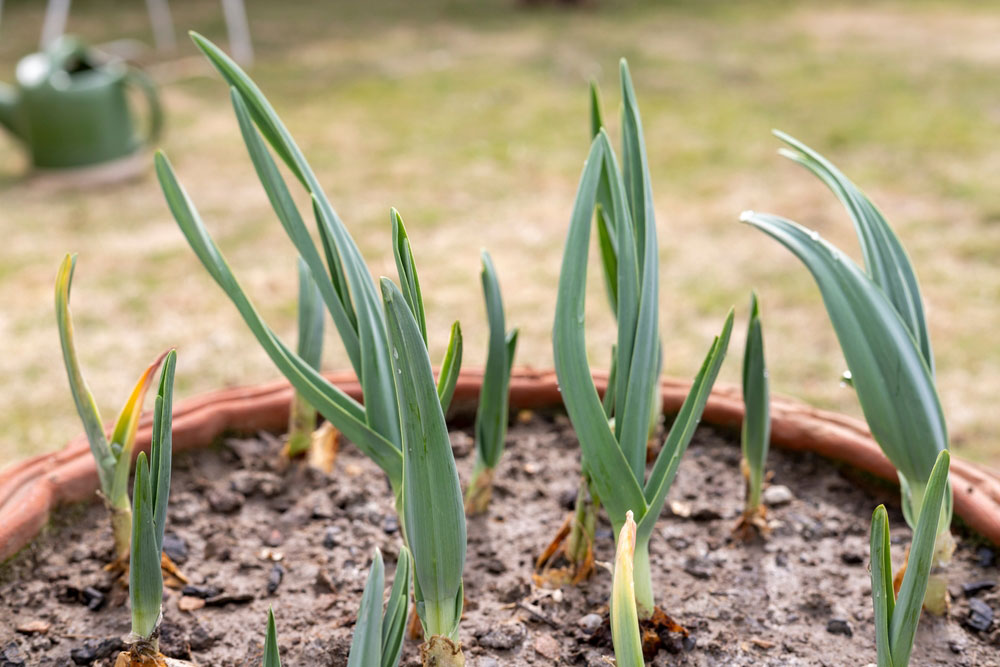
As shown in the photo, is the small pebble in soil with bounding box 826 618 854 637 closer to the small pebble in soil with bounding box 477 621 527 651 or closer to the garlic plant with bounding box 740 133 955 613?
the garlic plant with bounding box 740 133 955 613

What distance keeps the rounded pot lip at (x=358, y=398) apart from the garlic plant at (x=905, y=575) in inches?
12.3

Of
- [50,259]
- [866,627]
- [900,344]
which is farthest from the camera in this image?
[50,259]

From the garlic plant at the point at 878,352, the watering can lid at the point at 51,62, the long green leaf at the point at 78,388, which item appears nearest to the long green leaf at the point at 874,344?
the garlic plant at the point at 878,352

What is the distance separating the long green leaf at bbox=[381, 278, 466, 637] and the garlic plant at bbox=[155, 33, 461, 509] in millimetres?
134

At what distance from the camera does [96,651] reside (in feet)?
2.99

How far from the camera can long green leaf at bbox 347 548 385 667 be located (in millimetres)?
664

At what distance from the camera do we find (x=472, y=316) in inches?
92.3

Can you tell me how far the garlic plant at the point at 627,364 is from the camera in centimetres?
82

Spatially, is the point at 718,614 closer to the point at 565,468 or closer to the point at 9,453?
the point at 565,468

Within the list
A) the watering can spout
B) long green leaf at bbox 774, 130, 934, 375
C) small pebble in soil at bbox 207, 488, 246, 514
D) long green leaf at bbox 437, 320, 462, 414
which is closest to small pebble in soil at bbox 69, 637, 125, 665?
small pebble in soil at bbox 207, 488, 246, 514

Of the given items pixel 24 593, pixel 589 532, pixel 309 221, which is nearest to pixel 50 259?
pixel 309 221

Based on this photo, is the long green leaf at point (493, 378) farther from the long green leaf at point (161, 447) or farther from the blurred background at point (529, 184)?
the blurred background at point (529, 184)

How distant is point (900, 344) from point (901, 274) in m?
0.09

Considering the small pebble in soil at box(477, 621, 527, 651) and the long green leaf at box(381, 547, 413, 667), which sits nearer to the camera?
the long green leaf at box(381, 547, 413, 667)
